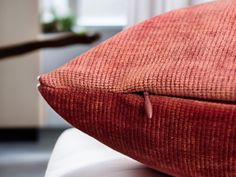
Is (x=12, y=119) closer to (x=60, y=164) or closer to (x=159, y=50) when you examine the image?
(x=60, y=164)

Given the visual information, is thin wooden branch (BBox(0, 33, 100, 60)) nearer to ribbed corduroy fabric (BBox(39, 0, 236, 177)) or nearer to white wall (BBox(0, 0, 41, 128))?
white wall (BBox(0, 0, 41, 128))

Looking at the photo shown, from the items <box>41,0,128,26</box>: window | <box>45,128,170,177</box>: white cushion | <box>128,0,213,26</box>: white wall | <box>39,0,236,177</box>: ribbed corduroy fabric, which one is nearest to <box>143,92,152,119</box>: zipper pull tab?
<box>39,0,236,177</box>: ribbed corduroy fabric

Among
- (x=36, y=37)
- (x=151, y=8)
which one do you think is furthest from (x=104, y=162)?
(x=36, y=37)

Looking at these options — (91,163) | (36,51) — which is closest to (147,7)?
(91,163)

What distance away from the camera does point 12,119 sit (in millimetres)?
2619

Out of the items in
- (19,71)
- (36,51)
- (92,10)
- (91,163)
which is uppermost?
(91,163)

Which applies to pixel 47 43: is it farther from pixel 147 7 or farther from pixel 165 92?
pixel 165 92

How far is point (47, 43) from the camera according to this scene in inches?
100

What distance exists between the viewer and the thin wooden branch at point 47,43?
247 cm

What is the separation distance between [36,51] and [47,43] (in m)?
0.09

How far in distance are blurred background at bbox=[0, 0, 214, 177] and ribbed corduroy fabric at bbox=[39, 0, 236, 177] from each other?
1.93m

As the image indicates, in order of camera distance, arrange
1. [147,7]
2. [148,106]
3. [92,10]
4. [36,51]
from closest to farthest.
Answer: [148,106]
[147,7]
[36,51]
[92,10]

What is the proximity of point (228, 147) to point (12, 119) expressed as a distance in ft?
7.71

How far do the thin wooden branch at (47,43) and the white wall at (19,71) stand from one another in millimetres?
35
